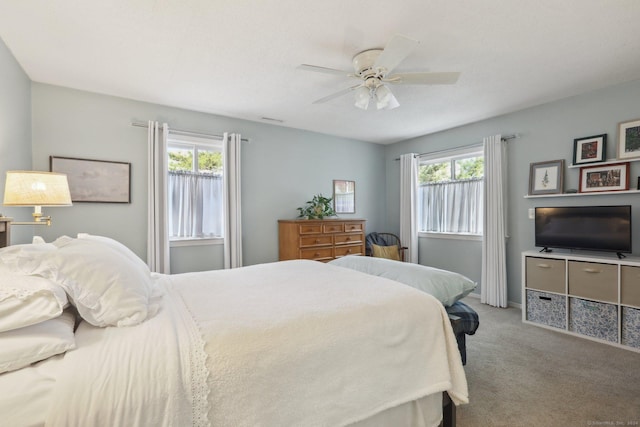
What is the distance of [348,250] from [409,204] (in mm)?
1473

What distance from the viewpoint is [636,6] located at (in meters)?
1.88

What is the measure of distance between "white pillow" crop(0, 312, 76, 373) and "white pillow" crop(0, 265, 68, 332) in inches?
1.6

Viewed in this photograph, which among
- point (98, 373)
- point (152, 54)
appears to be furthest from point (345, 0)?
point (98, 373)

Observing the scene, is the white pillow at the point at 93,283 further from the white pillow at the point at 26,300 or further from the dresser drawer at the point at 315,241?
the dresser drawer at the point at 315,241

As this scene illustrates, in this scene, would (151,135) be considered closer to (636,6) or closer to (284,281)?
(284,281)

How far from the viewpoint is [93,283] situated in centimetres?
123

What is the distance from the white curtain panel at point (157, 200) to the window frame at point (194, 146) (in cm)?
16

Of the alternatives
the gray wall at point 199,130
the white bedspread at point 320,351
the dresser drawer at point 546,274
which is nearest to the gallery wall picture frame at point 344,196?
the gray wall at point 199,130

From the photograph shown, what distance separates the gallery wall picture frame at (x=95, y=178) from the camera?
3.07 metres

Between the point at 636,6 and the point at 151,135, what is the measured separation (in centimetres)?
427

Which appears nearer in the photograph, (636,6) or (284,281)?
(636,6)

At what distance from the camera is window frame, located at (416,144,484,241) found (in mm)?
4347

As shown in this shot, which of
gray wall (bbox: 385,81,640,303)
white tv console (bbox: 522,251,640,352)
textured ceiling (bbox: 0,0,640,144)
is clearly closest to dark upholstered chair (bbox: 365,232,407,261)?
gray wall (bbox: 385,81,640,303)

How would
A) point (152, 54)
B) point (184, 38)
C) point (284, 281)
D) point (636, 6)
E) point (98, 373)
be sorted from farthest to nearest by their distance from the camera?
1. point (152, 54)
2. point (184, 38)
3. point (284, 281)
4. point (636, 6)
5. point (98, 373)
